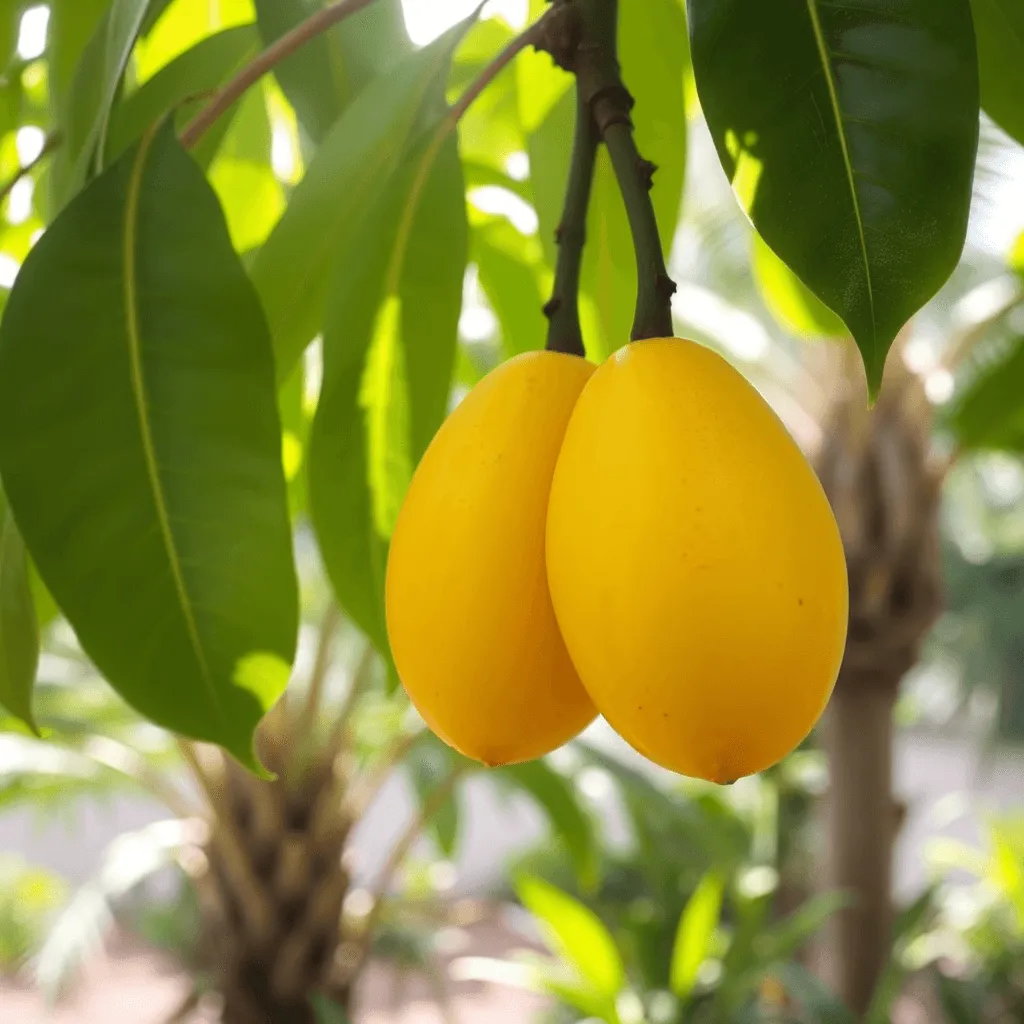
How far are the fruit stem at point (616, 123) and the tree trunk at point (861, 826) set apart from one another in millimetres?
1174

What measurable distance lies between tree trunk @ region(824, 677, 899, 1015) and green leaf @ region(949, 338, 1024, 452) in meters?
0.39

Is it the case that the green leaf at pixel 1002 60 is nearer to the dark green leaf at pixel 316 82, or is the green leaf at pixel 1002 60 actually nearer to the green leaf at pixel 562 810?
the dark green leaf at pixel 316 82

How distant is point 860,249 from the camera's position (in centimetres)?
26

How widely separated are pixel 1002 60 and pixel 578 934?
4.35 ft

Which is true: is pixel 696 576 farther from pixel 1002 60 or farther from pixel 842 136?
pixel 1002 60

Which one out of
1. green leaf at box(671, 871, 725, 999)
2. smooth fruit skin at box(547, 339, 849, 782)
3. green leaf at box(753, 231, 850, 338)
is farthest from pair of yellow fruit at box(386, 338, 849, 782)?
green leaf at box(671, 871, 725, 999)

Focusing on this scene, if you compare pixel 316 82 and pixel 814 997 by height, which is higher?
pixel 316 82

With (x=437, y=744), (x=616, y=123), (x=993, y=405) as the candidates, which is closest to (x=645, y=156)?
(x=616, y=123)

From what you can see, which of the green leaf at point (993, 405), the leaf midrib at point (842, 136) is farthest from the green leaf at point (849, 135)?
the green leaf at point (993, 405)

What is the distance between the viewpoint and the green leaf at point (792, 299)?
0.62 m

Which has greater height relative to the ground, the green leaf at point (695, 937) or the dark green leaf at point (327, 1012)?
the dark green leaf at point (327, 1012)

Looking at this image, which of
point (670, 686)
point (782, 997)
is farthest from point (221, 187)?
point (782, 997)

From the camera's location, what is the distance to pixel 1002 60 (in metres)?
0.38

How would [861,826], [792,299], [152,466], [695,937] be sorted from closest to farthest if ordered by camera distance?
[152,466] < [792,299] < [861,826] < [695,937]
